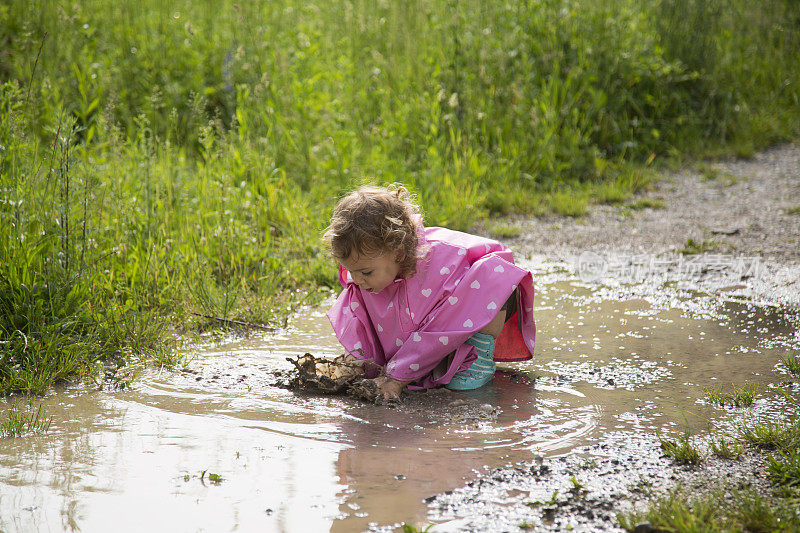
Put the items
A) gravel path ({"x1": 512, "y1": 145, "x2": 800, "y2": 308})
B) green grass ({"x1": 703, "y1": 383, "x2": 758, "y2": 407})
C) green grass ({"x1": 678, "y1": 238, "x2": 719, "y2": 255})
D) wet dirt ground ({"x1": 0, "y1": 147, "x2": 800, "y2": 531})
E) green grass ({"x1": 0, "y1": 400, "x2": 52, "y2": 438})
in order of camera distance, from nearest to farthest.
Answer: wet dirt ground ({"x1": 0, "y1": 147, "x2": 800, "y2": 531})
green grass ({"x1": 0, "y1": 400, "x2": 52, "y2": 438})
green grass ({"x1": 703, "y1": 383, "x2": 758, "y2": 407})
gravel path ({"x1": 512, "y1": 145, "x2": 800, "y2": 308})
green grass ({"x1": 678, "y1": 238, "x2": 719, "y2": 255})

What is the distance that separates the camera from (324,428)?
2889 millimetres

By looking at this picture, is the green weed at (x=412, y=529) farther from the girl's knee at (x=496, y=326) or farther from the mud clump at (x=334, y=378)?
the girl's knee at (x=496, y=326)

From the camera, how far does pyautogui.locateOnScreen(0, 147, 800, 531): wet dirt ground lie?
2291 millimetres

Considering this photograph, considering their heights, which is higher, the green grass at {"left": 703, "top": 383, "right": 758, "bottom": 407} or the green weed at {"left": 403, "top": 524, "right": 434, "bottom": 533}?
the green grass at {"left": 703, "top": 383, "right": 758, "bottom": 407}

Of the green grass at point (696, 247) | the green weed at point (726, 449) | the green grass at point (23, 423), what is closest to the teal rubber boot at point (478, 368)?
the green weed at point (726, 449)

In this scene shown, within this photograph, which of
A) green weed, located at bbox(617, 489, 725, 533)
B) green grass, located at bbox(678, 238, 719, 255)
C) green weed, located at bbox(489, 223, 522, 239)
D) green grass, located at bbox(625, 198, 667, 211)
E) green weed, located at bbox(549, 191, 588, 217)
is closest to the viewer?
green weed, located at bbox(617, 489, 725, 533)

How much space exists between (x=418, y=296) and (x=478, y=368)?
1.31ft

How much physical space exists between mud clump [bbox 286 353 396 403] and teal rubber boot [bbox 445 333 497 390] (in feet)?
1.18

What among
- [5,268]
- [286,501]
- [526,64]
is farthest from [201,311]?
[526,64]

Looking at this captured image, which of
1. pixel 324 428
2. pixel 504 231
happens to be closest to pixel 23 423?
pixel 324 428

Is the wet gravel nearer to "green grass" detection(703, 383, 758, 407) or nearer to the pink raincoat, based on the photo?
"green grass" detection(703, 383, 758, 407)

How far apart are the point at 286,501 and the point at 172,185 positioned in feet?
10.4

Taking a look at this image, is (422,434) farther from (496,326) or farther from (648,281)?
(648,281)

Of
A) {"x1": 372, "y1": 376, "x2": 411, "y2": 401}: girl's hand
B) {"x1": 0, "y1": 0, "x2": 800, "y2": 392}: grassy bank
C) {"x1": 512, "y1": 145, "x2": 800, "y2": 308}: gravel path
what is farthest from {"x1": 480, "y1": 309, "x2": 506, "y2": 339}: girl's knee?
{"x1": 512, "y1": 145, "x2": 800, "y2": 308}: gravel path
